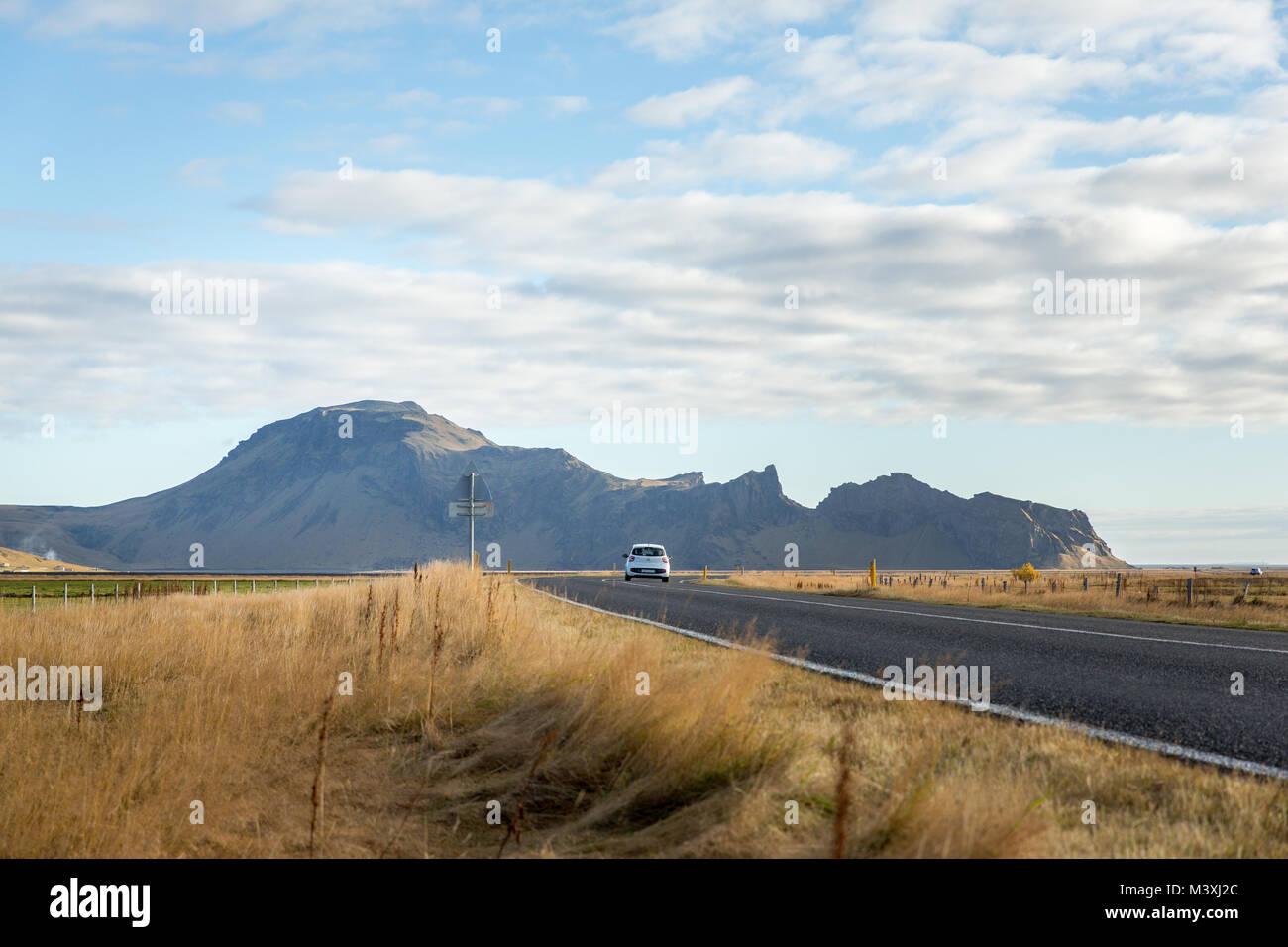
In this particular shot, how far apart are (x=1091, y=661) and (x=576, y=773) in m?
6.66

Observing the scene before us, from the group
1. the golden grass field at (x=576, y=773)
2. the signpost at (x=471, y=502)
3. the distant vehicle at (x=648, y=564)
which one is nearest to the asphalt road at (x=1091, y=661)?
the golden grass field at (x=576, y=773)

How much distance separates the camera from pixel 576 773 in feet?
17.0

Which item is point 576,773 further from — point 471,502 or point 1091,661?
point 471,502

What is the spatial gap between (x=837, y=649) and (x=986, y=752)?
17.9ft

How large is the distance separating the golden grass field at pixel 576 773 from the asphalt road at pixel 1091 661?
816mm

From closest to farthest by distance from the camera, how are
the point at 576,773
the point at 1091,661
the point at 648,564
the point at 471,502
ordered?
the point at 576,773, the point at 1091,661, the point at 471,502, the point at 648,564

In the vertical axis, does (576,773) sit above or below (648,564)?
above

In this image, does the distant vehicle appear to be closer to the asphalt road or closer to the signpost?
the signpost

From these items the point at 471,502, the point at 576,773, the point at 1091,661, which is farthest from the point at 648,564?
the point at 576,773

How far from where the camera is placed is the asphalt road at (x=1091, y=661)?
6.17 m

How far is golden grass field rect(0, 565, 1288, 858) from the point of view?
3.81 m
